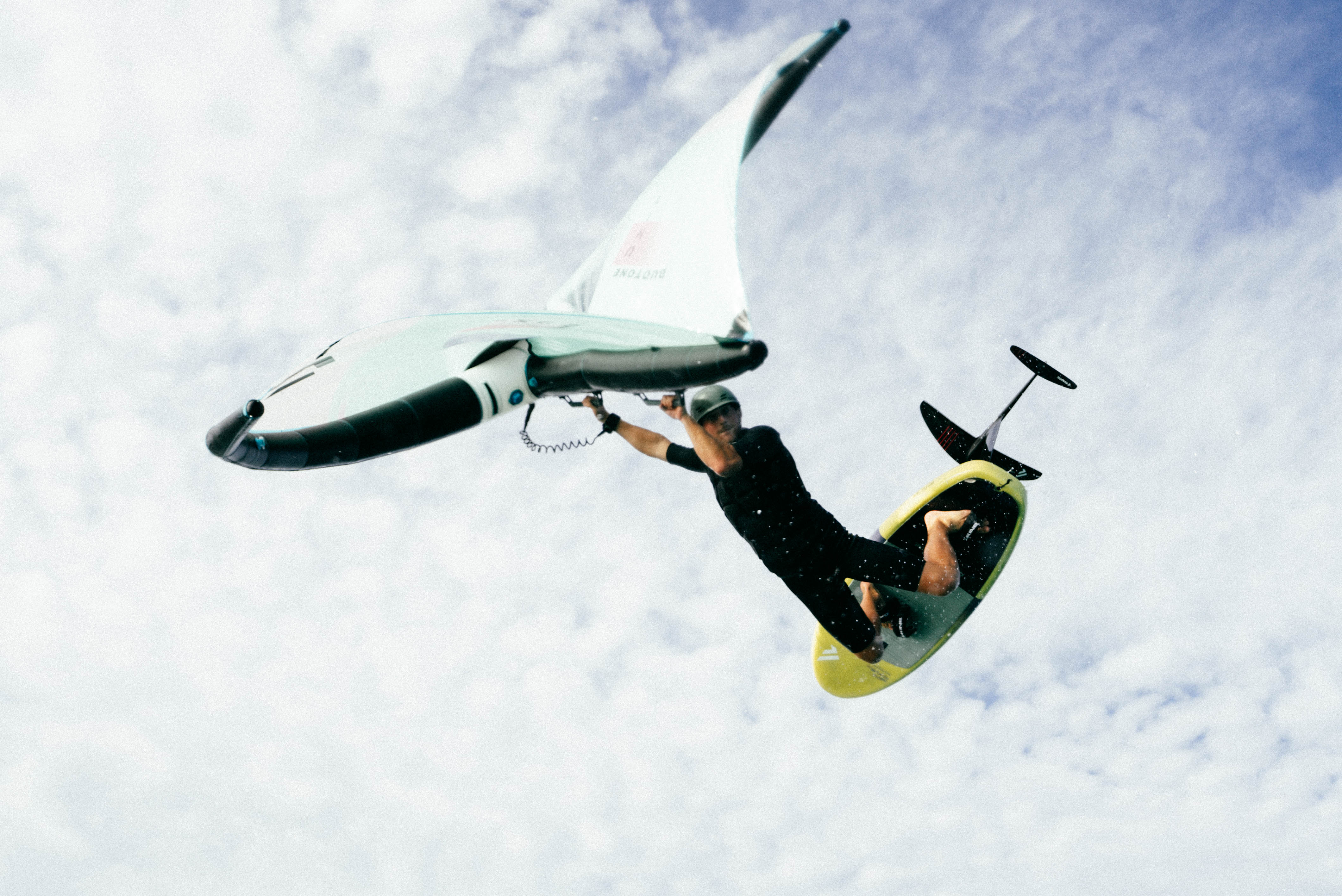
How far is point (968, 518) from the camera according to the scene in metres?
8.40

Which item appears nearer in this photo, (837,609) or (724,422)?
(724,422)

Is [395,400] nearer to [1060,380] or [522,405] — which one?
[522,405]

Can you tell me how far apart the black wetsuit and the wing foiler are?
1.45 meters

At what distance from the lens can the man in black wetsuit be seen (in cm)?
677

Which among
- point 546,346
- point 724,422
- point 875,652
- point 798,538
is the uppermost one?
point 546,346

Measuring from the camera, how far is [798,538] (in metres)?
7.31

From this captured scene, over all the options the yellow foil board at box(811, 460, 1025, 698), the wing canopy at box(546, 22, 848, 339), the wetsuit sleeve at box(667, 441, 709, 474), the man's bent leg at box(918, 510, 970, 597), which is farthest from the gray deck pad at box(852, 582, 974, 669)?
the wing canopy at box(546, 22, 848, 339)

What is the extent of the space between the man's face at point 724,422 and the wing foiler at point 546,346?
3.41ft

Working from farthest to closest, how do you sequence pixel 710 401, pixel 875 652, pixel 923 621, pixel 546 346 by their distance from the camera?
pixel 875 652, pixel 923 621, pixel 710 401, pixel 546 346

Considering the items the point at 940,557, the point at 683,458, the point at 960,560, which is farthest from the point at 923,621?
the point at 683,458

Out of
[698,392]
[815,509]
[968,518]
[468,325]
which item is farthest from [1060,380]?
[468,325]

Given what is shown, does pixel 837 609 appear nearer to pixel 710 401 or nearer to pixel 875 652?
pixel 875 652

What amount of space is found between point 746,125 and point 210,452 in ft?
11.2

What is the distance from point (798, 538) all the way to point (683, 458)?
3.30 feet
